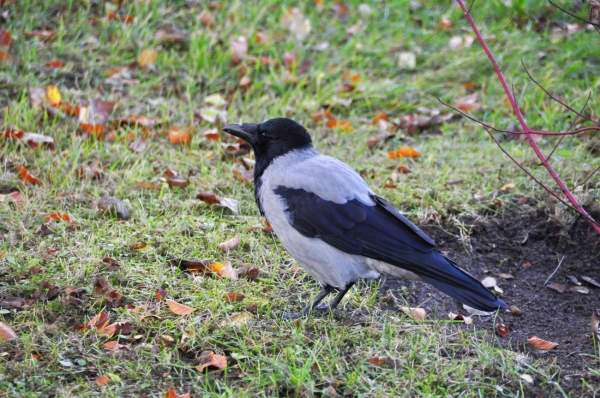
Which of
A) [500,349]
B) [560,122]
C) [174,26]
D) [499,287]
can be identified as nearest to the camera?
[500,349]

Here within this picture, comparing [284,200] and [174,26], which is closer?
[284,200]

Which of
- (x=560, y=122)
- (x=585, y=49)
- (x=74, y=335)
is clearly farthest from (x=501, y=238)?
(x=585, y=49)

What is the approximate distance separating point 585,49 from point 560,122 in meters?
1.45

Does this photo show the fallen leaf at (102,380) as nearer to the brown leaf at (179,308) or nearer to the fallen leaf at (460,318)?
the brown leaf at (179,308)

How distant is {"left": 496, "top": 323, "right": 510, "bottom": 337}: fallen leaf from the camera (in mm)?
3344

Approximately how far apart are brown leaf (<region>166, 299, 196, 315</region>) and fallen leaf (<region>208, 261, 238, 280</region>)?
415mm

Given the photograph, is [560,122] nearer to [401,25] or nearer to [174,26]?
[401,25]

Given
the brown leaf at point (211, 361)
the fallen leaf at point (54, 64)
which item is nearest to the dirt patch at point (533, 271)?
the brown leaf at point (211, 361)

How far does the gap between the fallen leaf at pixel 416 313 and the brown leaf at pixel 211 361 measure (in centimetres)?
103

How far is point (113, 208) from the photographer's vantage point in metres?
4.15

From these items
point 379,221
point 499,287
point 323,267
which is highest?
point 379,221

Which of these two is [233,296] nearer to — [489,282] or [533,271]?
[489,282]

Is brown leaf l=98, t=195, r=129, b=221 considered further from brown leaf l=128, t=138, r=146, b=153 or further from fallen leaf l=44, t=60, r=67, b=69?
fallen leaf l=44, t=60, r=67, b=69

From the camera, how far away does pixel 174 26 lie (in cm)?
659
